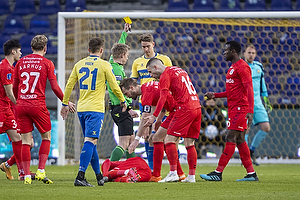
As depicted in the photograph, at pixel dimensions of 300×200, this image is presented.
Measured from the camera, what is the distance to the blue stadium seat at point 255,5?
14695 millimetres

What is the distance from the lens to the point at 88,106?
16.9 ft

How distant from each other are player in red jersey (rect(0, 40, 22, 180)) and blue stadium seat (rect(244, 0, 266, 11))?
973 cm

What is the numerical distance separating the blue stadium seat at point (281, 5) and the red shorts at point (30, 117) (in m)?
10.6

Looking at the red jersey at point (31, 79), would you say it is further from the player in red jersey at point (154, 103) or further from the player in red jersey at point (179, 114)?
the player in red jersey at point (179, 114)

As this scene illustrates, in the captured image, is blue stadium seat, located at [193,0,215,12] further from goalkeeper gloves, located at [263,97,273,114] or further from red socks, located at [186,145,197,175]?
red socks, located at [186,145,197,175]

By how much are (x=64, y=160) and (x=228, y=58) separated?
463 centimetres

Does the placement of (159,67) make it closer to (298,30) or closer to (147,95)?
(147,95)

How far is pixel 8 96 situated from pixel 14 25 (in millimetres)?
9473

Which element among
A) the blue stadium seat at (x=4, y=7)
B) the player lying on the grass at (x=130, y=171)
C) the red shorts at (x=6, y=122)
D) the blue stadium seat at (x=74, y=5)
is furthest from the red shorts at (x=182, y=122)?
the blue stadium seat at (x=4, y=7)

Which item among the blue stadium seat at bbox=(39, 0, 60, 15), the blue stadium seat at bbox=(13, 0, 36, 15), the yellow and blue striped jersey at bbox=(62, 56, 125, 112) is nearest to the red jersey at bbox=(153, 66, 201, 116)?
the yellow and blue striped jersey at bbox=(62, 56, 125, 112)

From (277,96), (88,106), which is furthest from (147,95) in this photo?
(277,96)

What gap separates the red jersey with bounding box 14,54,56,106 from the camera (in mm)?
5535

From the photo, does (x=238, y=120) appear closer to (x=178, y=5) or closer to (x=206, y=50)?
(x=206, y=50)

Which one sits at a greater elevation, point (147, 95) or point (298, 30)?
point (298, 30)
